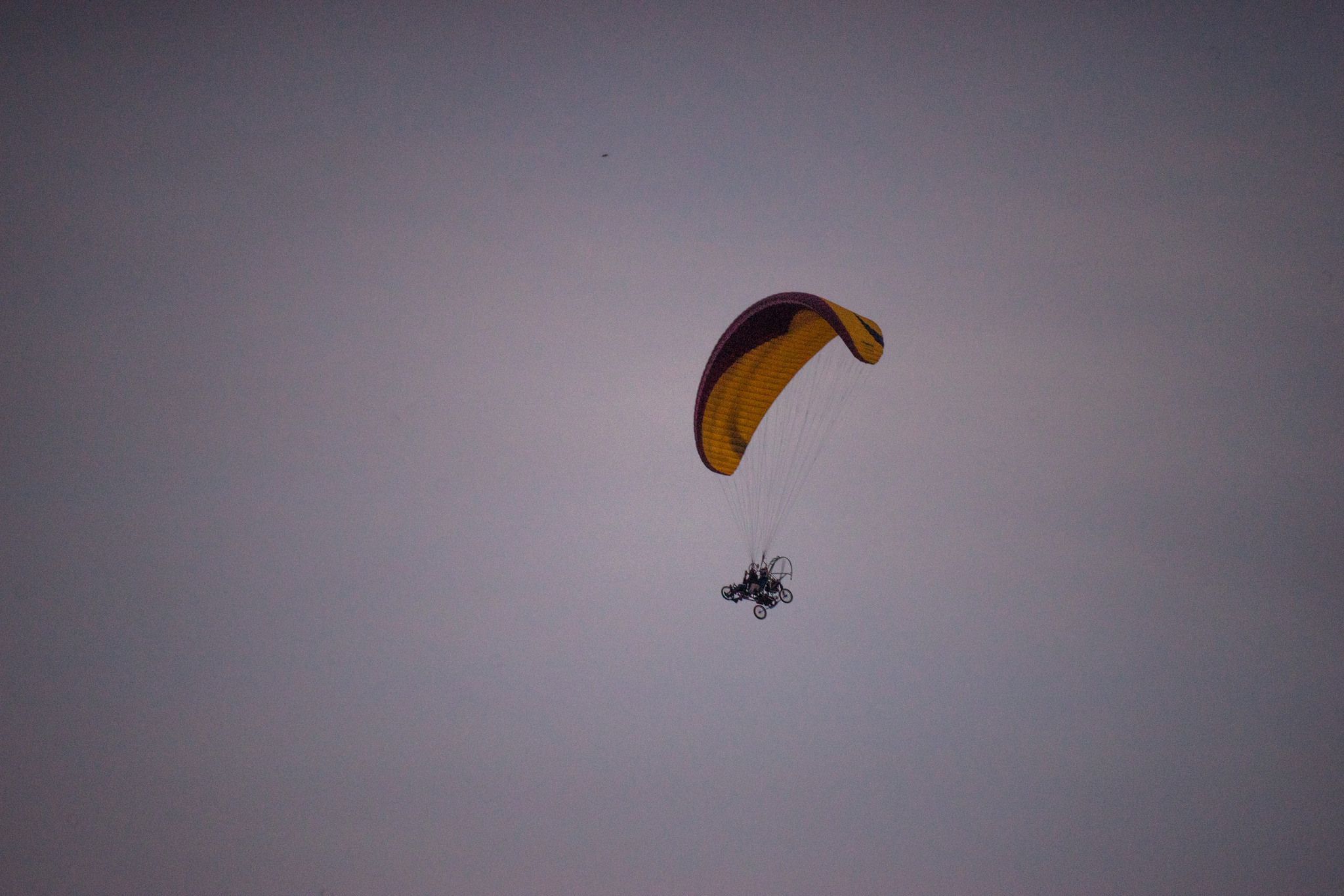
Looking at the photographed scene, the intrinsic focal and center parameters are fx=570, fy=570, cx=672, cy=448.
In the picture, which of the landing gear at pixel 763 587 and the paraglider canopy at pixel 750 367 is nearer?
the paraglider canopy at pixel 750 367

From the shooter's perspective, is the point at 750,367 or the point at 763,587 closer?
the point at 750,367

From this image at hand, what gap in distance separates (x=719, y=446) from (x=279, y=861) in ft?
22.0

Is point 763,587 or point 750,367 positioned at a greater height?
point 750,367

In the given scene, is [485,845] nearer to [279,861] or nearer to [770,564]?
[279,861]

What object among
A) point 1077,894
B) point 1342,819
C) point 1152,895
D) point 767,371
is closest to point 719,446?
point 767,371

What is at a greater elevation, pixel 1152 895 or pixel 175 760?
pixel 1152 895

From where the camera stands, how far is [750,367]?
4.99m

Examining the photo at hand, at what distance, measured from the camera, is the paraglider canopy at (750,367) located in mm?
4547

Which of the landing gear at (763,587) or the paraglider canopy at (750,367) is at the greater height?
the paraglider canopy at (750,367)

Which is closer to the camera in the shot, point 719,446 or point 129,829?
point 719,446

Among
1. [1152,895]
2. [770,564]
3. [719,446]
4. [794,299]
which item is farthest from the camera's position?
[1152,895]

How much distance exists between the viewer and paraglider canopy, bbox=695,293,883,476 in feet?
14.9

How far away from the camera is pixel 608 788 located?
623cm

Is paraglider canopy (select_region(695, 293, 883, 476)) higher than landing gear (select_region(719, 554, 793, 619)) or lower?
higher
